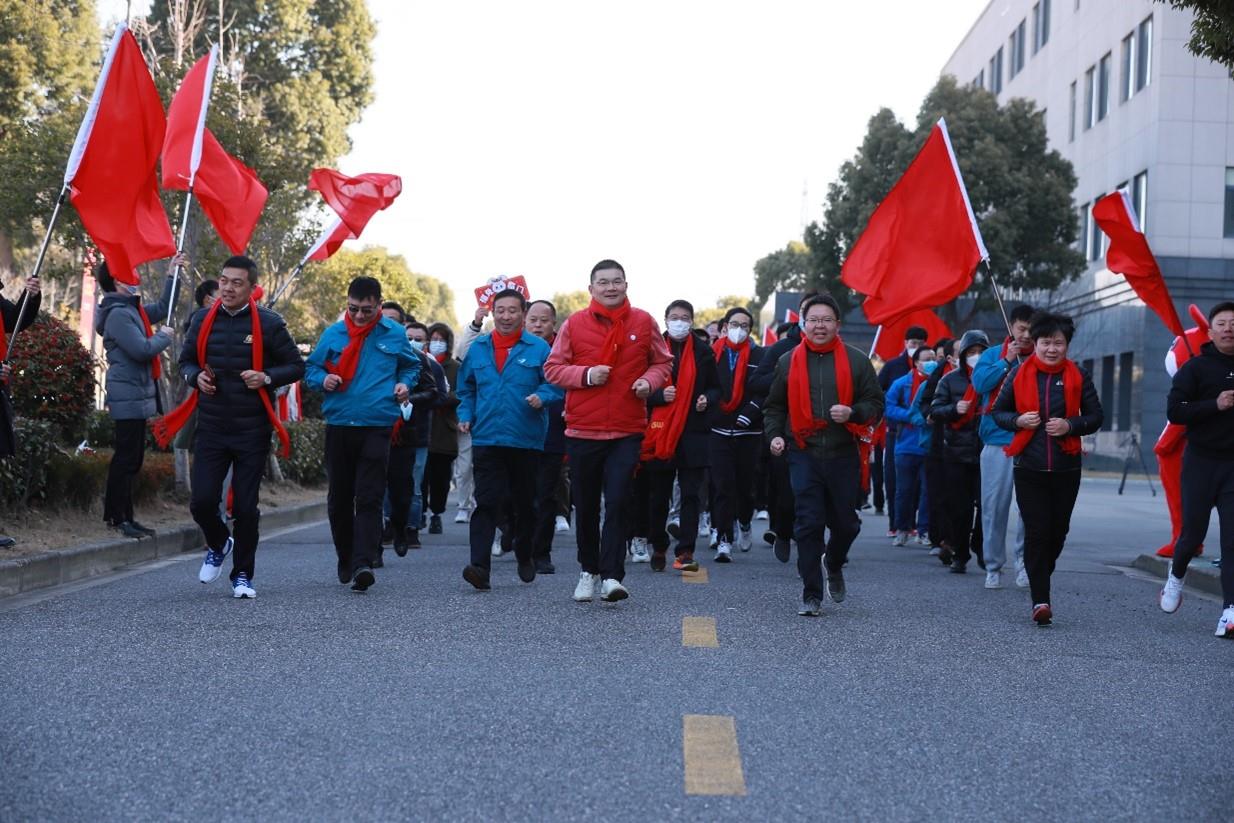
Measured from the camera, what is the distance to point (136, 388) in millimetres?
11609

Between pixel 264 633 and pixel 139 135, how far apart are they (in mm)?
5186

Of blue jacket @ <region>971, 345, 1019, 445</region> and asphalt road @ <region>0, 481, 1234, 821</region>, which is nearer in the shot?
asphalt road @ <region>0, 481, 1234, 821</region>

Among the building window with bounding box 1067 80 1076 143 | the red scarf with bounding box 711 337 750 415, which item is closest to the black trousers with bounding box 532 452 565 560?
the red scarf with bounding box 711 337 750 415

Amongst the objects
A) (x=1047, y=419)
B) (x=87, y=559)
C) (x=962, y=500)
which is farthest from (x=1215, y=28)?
(x=87, y=559)

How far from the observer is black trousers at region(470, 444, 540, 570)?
9977 millimetres

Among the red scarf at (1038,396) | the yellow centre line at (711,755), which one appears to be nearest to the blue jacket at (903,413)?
the red scarf at (1038,396)

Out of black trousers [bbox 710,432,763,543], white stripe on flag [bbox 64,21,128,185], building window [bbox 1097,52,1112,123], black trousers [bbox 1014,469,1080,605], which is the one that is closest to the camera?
black trousers [bbox 1014,469,1080,605]

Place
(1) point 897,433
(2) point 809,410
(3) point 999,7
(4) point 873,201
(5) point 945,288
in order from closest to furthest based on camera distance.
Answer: (2) point 809,410
(5) point 945,288
(1) point 897,433
(4) point 873,201
(3) point 999,7

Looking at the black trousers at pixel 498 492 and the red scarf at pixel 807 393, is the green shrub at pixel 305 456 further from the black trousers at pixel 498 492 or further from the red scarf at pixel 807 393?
the red scarf at pixel 807 393

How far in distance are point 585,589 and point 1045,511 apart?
265 centimetres

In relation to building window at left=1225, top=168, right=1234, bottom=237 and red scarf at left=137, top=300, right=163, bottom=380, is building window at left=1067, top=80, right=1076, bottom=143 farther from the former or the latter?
red scarf at left=137, top=300, right=163, bottom=380

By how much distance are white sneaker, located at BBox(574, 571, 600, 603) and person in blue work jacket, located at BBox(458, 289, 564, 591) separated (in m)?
0.70

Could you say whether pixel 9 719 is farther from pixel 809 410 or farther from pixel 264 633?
pixel 809 410

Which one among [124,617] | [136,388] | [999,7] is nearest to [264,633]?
[124,617]
